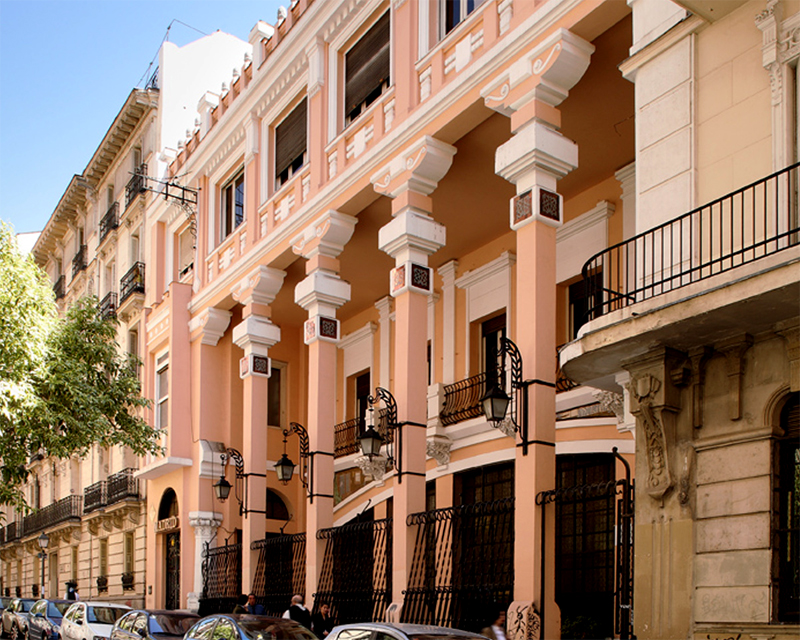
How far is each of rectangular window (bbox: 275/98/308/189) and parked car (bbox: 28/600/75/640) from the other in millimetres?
10313

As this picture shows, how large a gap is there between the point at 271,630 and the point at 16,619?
1484 cm

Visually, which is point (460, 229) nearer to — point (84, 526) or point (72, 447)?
point (72, 447)

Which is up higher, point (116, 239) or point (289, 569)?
point (116, 239)

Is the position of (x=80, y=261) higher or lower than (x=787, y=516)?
higher

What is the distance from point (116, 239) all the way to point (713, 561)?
27440 mm

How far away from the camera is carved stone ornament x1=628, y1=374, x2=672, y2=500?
10633 mm

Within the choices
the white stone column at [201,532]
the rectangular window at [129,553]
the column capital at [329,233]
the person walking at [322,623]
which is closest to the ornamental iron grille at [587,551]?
the person walking at [322,623]

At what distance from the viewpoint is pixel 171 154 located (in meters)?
30.0

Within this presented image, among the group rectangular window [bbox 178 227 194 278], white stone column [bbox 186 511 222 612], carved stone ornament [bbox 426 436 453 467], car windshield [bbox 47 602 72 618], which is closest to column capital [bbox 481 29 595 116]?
carved stone ornament [bbox 426 436 453 467]

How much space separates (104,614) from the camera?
19.9 meters

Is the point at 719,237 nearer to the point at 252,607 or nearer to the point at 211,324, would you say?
the point at 252,607

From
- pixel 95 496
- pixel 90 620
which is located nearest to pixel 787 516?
pixel 90 620

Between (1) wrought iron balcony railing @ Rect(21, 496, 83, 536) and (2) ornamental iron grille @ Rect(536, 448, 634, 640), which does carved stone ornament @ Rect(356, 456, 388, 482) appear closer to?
(2) ornamental iron grille @ Rect(536, 448, 634, 640)

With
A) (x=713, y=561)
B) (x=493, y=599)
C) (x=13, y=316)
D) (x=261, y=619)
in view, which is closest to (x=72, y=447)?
(x=13, y=316)
